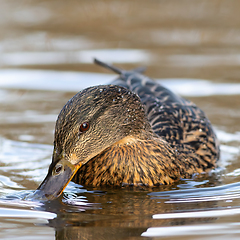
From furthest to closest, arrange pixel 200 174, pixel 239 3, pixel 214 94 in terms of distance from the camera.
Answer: pixel 239 3 < pixel 214 94 < pixel 200 174

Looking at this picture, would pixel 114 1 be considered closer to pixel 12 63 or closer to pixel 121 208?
pixel 12 63

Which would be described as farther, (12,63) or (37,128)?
(12,63)

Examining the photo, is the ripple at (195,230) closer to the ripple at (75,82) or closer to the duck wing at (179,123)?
the duck wing at (179,123)

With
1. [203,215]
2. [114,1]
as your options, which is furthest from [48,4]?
[203,215]

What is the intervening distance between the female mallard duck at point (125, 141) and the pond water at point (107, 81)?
170 millimetres

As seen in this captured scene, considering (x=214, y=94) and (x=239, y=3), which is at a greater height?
(x=239, y=3)

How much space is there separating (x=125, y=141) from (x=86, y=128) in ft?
2.16

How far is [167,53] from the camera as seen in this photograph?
1112 centimetres

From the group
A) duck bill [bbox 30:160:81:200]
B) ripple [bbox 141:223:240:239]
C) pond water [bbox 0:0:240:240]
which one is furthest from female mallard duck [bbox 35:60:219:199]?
ripple [bbox 141:223:240:239]

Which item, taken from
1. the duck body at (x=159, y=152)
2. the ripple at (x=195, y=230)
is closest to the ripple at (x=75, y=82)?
the duck body at (x=159, y=152)

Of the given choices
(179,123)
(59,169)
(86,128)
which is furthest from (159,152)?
(59,169)

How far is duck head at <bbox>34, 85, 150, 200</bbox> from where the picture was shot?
5.06 metres

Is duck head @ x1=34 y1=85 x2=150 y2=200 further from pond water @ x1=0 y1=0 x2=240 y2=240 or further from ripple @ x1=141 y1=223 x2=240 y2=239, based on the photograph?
ripple @ x1=141 y1=223 x2=240 y2=239

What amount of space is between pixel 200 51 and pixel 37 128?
4594mm
